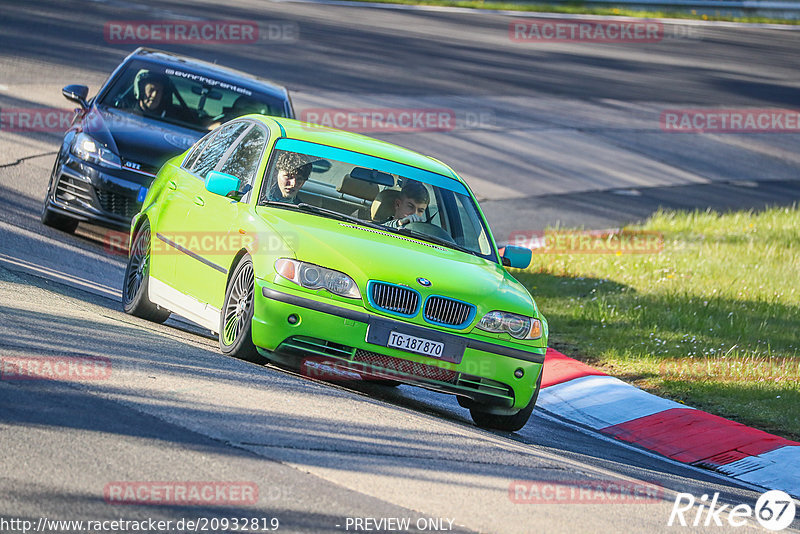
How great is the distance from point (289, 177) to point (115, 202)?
156 inches

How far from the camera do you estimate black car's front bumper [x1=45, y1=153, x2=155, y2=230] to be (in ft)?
39.7

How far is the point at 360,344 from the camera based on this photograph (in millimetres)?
7543

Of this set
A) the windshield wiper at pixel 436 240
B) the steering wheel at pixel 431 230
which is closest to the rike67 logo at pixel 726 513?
the windshield wiper at pixel 436 240

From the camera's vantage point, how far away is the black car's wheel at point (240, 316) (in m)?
7.79

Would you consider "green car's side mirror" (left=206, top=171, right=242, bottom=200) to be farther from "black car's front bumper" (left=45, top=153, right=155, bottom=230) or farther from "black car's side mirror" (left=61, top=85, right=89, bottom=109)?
"black car's side mirror" (left=61, top=85, right=89, bottom=109)

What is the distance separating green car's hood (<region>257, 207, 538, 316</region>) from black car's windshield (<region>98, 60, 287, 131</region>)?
521 centimetres

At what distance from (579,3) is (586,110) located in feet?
46.7

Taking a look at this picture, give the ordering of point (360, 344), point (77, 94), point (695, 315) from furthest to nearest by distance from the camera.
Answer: point (77, 94), point (695, 315), point (360, 344)

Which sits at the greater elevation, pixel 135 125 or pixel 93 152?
pixel 135 125

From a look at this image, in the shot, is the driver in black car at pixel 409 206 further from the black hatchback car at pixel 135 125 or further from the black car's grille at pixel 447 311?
the black hatchback car at pixel 135 125

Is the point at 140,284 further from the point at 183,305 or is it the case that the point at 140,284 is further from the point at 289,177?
the point at 289,177

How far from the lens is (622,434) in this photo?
941cm

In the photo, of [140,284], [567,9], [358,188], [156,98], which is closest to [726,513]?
[358,188]

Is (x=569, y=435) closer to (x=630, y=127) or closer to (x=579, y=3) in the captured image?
(x=630, y=127)
